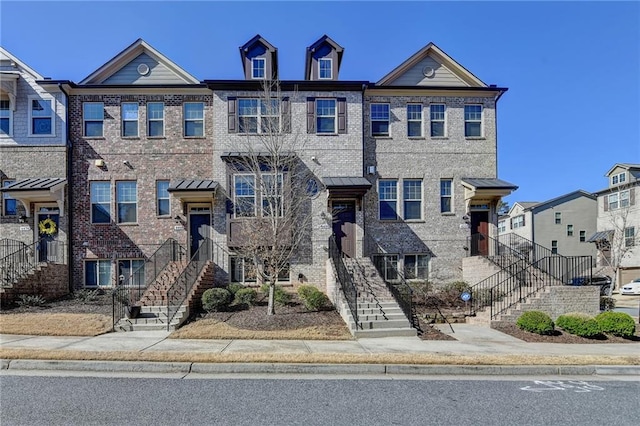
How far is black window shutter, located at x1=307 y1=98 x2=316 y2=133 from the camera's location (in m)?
17.6

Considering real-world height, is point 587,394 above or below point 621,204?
below

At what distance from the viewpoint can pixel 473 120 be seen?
733 inches

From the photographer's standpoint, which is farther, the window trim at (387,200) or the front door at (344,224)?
the window trim at (387,200)

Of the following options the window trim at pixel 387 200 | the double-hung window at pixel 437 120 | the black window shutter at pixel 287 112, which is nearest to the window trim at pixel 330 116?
the black window shutter at pixel 287 112

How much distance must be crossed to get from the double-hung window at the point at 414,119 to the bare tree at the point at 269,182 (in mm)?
5018

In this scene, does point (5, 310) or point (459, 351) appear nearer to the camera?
point (459, 351)

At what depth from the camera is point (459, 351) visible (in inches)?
375

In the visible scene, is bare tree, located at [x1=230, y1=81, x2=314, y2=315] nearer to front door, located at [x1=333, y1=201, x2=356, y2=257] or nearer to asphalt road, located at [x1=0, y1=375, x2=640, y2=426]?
front door, located at [x1=333, y1=201, x2=356, y2=257]

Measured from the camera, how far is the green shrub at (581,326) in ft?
37.7

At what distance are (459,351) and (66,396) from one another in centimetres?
787

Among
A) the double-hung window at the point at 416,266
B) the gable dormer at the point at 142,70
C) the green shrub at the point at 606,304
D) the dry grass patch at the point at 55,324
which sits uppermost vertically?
the gable dormer at the point at 142,70

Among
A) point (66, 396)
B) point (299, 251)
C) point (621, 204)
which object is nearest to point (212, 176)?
point (299, 251)

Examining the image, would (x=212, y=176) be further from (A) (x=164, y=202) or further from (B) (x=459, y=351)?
(B) (x=459, y=351)

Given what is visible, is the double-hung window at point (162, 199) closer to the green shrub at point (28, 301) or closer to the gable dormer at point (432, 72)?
the green shrub at point (28, 301)
